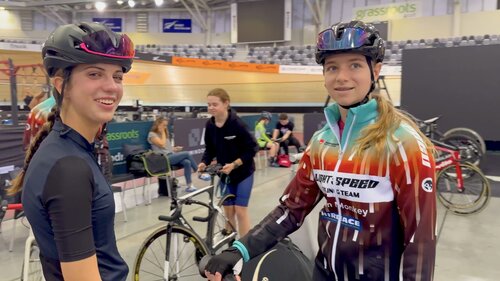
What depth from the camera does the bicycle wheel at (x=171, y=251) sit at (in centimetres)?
286

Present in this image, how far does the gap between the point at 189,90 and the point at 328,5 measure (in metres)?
9.40

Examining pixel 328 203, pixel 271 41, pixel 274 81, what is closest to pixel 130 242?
pixel 328 203

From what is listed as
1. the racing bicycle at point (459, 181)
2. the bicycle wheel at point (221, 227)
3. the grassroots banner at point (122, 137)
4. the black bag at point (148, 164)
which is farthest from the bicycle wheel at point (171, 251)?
the racing bicycle at point (459, 181)

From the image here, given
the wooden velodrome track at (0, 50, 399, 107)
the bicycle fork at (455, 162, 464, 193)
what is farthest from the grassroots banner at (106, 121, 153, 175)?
the wooden velodrome track at (0, 50, 399, 107)

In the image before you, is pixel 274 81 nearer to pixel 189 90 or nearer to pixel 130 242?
pixel 189 90

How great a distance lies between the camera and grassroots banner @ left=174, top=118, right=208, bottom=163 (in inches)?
311

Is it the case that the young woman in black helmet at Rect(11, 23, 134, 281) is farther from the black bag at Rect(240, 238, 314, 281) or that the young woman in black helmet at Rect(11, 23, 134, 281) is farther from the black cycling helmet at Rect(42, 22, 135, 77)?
the black bag at Rect(240, 238, 314, 281)

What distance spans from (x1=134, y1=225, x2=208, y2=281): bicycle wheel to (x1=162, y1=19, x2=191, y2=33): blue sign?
23791 millimetres

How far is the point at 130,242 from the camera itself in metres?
4.22

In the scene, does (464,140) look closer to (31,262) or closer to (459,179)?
(459,179)

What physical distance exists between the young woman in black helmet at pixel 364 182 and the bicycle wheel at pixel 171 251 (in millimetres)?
1521

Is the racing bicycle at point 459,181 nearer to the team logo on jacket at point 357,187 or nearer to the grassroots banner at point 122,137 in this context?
the team logo on jacket at point 357,187

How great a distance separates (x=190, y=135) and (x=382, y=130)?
23.4 feet

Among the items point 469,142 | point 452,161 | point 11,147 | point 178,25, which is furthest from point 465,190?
point 178,25
